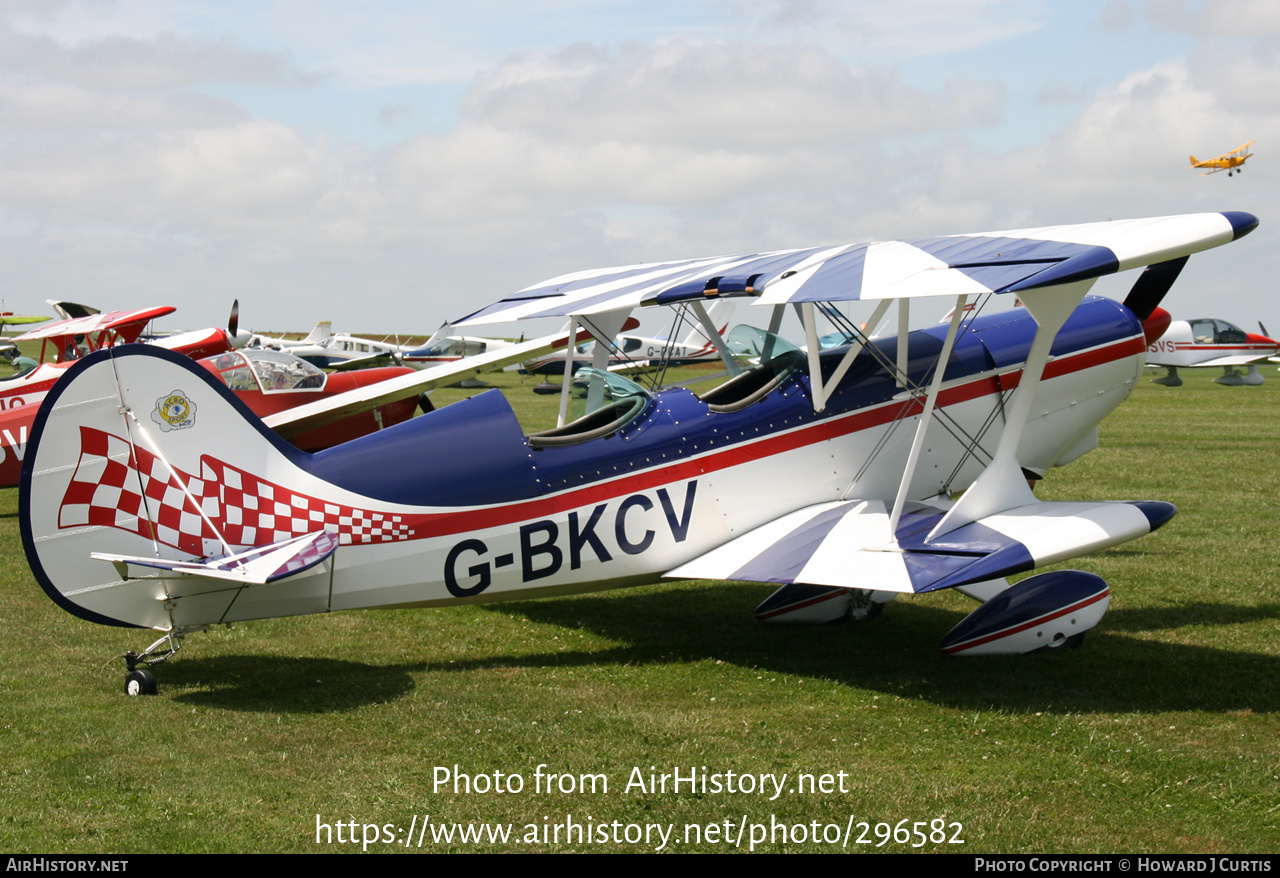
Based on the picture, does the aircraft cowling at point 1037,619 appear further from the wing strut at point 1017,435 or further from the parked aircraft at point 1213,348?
the parked aircraft at point 1213,348

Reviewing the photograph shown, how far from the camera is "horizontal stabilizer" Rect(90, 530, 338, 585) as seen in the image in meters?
5.14

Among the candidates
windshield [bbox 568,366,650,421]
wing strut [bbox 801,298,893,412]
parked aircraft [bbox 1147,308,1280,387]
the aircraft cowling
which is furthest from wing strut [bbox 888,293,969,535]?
parked aircraft [bbox 1147,308,1280,387]

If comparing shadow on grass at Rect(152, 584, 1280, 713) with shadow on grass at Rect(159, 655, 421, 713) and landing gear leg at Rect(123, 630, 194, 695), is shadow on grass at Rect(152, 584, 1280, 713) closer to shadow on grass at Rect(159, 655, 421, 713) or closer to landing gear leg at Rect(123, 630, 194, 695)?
shadow on grass at Rect(159, 655, 421, 713)

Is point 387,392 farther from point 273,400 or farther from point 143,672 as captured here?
point 143,672

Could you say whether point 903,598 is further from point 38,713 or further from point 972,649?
point 38,713

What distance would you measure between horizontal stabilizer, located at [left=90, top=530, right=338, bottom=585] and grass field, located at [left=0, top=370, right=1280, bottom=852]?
2.41ft

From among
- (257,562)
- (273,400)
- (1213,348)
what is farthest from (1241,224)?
(1213,348)

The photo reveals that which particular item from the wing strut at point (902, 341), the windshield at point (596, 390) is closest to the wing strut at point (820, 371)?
the wing strut at point (902, 341)

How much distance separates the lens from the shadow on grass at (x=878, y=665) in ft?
18.9

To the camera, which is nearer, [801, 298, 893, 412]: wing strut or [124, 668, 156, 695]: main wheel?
[124, 668, 156, 695]: main wheel

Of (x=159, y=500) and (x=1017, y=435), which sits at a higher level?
(x=159, y=500)

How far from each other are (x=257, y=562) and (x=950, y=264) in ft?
12.6

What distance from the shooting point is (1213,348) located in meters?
36.1

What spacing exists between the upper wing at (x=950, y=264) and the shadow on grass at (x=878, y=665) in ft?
7.02
